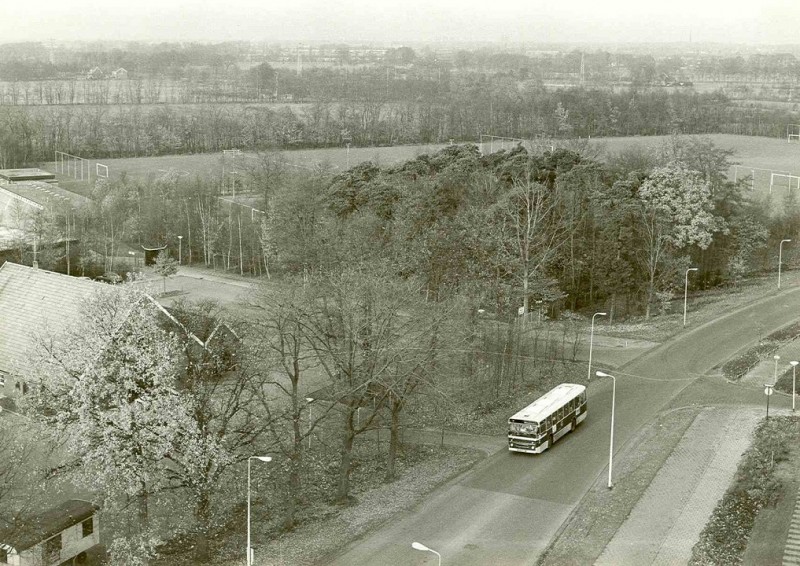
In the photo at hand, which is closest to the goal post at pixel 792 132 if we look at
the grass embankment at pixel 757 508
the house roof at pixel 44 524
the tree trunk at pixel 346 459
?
the grass embankment at pixel 757 508

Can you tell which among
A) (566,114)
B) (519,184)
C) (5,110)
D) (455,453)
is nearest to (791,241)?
(519,184)

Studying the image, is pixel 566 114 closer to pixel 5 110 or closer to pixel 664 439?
→ pixel 5 110

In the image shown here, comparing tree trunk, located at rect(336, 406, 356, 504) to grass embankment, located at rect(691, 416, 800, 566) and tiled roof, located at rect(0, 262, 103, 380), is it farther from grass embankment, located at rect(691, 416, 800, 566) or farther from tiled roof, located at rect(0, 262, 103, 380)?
tiled roof, located at rect(0, 262, 103, 380)

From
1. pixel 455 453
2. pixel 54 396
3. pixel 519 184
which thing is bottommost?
pixel 455 453

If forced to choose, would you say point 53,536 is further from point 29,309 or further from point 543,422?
point 543,422

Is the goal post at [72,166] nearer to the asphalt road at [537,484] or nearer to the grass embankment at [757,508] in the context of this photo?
the asphalt road at [537,484]

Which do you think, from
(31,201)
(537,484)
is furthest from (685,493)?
(31,201)

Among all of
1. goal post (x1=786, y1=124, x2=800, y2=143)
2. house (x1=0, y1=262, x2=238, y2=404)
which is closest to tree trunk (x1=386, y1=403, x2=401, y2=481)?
house (x1=0, y1=262, x2=238, y2=404)
